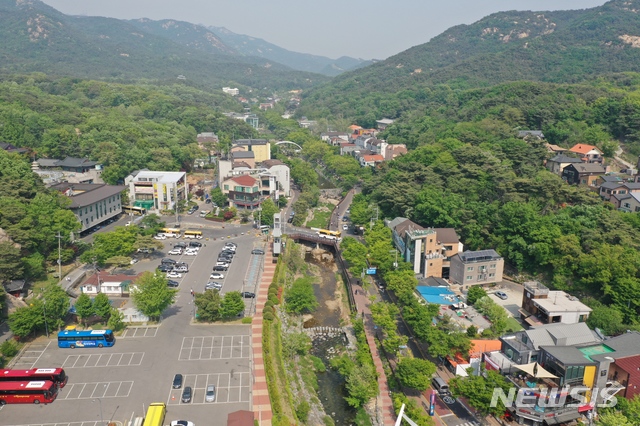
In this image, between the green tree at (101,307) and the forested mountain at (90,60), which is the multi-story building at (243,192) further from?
the forested mountain at (90,60)

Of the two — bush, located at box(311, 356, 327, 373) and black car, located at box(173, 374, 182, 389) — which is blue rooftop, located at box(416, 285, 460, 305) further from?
black car, located at box(173, 374, 182, 389)

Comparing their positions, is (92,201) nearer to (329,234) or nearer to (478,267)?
(329,234)

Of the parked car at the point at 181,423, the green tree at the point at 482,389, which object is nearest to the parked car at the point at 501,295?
the green tree at the point at 482,389

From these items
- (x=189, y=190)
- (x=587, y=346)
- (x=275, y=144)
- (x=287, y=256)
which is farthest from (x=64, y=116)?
(x=587, y=346)

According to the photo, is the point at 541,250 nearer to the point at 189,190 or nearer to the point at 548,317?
the point at 548,317

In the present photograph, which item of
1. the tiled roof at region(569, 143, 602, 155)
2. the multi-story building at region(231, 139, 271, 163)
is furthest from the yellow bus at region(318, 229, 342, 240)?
the multi-story building at region(231, 139, 271, 163)

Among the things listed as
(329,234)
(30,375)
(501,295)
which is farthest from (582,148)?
Result: (30,375)
